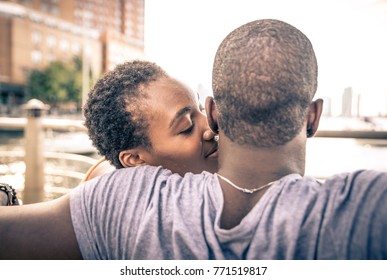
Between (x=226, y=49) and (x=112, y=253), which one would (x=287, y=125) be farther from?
(x=112, y=253)

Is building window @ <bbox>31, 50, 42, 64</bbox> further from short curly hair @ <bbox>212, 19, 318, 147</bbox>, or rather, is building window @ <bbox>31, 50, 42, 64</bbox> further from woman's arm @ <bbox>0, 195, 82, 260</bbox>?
short curly hair @ <bbox>212, 19, 318, 147</bbox>

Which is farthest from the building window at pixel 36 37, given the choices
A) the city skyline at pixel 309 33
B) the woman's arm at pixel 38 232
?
the woman's arm at pixel 38 232

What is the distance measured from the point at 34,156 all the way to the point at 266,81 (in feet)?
10.3

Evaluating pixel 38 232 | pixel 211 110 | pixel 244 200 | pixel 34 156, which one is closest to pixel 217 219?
pixel 244 200

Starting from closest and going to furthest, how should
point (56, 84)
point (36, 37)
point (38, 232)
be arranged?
point (38, 232) < point (56, 84) < point (36, 37)

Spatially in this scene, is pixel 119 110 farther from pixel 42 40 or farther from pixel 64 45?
pixel 64 45

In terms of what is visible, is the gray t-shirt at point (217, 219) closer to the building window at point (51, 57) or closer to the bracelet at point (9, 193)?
the bracelet at point (9, 193)

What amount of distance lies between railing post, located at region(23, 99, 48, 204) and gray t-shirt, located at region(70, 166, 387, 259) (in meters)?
2.71

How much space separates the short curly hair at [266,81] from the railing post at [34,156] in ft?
9.66

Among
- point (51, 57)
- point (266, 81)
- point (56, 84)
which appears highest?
point (51, 57)

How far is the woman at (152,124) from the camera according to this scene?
4.33 ft

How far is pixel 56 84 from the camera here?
33.2 m

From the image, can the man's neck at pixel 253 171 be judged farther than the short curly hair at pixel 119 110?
No
